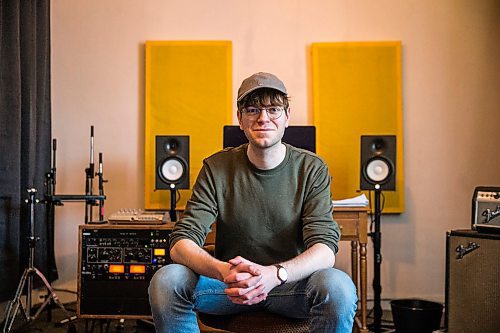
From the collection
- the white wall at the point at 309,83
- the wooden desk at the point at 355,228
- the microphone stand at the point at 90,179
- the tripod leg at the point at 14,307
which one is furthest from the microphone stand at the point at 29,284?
the wooden desk at the point at 355,228

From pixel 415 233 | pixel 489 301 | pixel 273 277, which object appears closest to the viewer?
pixel 273 277

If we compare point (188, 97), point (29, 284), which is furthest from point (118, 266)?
point (188, 97)

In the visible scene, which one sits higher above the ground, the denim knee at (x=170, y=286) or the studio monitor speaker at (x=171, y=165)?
the studio monitor speaker at (x=171, y=165)

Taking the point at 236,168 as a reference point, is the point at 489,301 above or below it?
below

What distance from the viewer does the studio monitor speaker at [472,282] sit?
2664 millimetres

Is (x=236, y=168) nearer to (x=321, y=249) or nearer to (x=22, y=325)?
(x=321, y=249)

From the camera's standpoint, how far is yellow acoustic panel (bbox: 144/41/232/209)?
3.87 meters

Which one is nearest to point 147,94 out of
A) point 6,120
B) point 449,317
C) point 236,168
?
point 6,120

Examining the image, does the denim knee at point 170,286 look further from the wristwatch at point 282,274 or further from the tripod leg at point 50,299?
the tripod leg at point 50,299

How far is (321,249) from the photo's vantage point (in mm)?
1872

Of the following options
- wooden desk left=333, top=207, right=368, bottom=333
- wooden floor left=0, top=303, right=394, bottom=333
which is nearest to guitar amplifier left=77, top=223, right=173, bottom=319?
wooden floor left=0, top=303, right=394, bottom=333

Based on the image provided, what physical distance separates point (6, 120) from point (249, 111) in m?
1.85

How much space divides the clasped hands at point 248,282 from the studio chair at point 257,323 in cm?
12

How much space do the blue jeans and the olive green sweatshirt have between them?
16 centimetres
